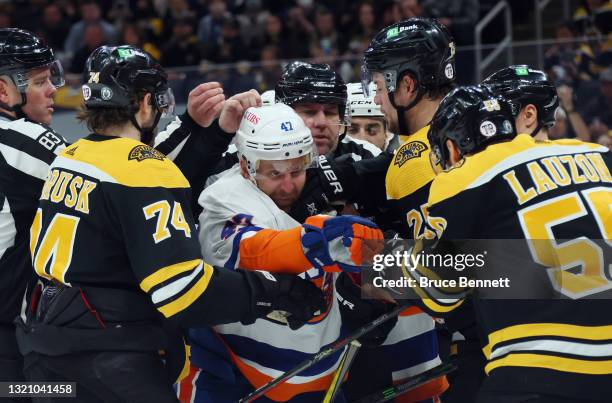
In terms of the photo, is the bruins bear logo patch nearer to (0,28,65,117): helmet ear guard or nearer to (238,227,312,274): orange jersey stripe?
(238,227,312,274): orange jersey stripe

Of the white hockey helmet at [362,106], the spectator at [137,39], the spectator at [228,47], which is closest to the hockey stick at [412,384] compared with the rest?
the white hockey helmet at [362,106]

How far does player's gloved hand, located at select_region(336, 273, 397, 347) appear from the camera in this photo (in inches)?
137

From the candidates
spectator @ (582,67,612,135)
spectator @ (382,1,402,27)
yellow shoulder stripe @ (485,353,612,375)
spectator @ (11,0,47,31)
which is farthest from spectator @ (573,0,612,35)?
spectator @ (11,0,47,31)

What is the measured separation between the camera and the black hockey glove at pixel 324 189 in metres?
3.66

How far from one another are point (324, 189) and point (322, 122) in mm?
363

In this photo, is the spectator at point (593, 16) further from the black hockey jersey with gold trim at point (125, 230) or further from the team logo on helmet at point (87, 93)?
the black hockey jersey with gold trim at point (125, 230)

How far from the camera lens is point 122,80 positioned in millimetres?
3205

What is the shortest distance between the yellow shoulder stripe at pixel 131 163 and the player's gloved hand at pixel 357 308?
75 cm

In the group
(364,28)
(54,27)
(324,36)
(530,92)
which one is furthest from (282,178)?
(54,27)

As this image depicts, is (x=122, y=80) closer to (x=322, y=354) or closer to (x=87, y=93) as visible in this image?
(x=87, y=93)

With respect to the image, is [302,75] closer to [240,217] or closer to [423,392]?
[240,217]

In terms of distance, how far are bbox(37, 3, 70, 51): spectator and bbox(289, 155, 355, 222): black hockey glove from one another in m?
8.14

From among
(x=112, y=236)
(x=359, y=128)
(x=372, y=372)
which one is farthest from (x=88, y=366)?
(x=359, y=128)

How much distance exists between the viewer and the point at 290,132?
3.35 metres
